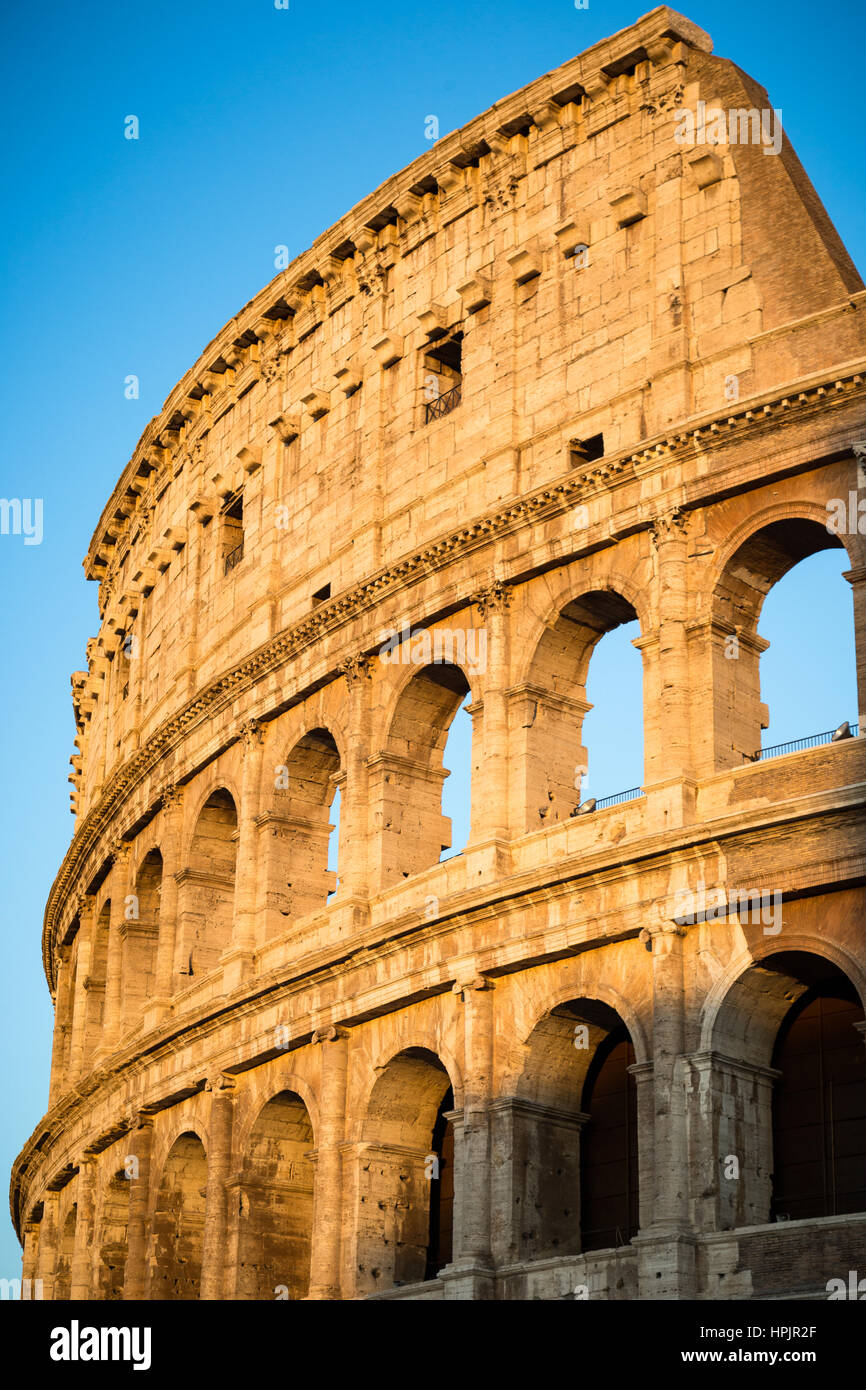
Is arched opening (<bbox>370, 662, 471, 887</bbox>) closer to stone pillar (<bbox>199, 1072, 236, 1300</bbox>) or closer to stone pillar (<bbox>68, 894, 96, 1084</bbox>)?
stone pillar (<bbox>199, 1072, 236, 1300</bbox>)

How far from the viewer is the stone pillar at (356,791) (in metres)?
29.7

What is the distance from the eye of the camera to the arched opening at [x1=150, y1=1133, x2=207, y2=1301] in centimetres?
3262

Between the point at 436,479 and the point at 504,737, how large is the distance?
488 cm

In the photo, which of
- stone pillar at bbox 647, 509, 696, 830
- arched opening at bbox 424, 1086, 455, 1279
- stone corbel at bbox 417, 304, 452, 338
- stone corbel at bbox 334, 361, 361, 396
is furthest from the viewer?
stone corbel at bbox 334, 361, 361, 396

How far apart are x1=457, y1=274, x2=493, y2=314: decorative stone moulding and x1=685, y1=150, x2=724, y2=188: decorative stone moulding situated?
4.03 m

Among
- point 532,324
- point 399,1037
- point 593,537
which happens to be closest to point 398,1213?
Answer: point 399,1037

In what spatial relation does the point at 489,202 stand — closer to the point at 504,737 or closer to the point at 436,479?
the point at 436,479

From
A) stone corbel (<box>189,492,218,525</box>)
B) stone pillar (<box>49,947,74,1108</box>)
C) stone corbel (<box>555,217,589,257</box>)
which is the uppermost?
stone corbel (<box>555,217,589,257</box>)

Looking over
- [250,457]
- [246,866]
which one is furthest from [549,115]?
[246,866]

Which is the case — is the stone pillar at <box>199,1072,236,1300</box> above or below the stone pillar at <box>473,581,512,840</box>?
below

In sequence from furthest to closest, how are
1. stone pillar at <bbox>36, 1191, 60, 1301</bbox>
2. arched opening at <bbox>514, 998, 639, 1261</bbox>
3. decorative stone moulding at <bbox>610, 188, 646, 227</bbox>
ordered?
stone pillar at <bbox>36, 1191, 60, 1301</bbox> < decorative stone moulding at <bbox>610, 188, 646, 227</bbox> < arched opening at <bbox>514, 998, 639, 1261</bbox>

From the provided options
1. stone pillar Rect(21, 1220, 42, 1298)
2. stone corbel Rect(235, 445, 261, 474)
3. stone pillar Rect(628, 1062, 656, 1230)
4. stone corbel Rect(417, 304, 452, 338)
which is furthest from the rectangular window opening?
stone pillar Rect(628, 1062, 656, 1230)

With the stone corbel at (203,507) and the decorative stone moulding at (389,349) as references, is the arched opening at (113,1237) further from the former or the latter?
the decorative stone moulding at (389,349)

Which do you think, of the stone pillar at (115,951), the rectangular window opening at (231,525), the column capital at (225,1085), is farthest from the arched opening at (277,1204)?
the rectangular window opening at (231,525)
